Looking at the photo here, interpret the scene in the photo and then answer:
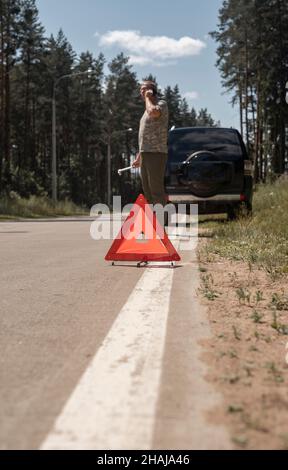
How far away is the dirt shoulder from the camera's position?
1974 millimetres

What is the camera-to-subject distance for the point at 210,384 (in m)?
2.37

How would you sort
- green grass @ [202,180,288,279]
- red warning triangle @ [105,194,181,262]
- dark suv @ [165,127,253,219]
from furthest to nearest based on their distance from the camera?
dark suv @ [165,127,253,219] → red warning triangle @ [105,194,181,262] → green grass @ [202,180,288,279]

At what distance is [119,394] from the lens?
2262 mm

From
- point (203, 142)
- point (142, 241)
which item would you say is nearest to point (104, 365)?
point (142, 241)

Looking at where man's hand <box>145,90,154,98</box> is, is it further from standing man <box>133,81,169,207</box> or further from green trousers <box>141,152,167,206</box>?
green trousers <box>141,152,167,206</box>

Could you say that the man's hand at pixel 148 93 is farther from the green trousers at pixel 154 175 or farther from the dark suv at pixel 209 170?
the dark suv at pixel 209 170

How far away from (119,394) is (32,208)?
90.9 ft

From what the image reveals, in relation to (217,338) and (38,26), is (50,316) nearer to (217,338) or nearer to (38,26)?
(217,338)

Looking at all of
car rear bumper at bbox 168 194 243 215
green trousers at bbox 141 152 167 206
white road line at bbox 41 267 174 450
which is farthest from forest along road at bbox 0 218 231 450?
car rear bumper at bbox 168 194 243 215

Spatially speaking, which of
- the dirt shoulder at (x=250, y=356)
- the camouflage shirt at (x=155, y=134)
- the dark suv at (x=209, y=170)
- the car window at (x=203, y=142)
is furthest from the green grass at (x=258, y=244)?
the car window at (x=203, y=142)

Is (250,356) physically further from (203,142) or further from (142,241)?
(203,142)

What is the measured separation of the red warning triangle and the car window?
16.3 feet

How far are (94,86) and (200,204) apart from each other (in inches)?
3021
